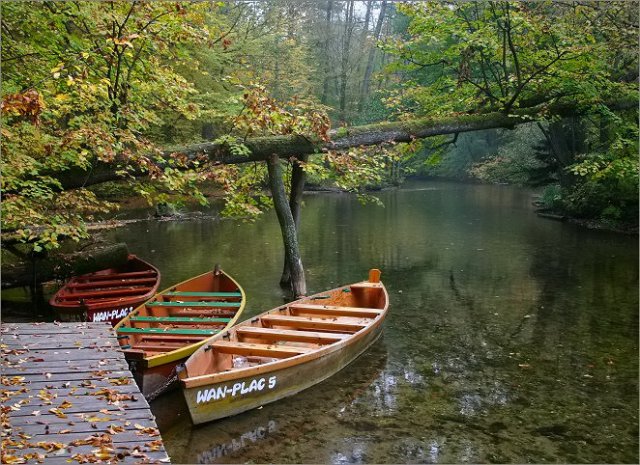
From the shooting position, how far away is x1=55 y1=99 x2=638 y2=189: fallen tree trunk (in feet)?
29.0

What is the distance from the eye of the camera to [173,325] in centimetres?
873

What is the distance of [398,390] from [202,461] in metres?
2.82

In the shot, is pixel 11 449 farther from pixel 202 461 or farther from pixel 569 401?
pixel 569 401

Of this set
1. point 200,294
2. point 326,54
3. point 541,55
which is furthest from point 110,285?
point 326,54

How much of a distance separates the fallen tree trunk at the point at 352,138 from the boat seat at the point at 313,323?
2.91 meters

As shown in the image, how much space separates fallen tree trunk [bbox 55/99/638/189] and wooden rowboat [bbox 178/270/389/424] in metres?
2.72

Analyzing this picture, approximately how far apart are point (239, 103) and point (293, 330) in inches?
246

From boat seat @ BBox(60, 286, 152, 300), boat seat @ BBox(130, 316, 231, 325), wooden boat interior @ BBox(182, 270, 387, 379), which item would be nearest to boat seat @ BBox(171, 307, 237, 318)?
boat seat @ BBox(130, 316, 231, 325)

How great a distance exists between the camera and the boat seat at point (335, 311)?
912 centimetres

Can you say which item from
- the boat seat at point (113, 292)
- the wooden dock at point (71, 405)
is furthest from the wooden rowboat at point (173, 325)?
the boat seat at point (113, 292)

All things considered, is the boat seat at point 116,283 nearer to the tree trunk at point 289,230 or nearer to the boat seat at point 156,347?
the tree trunk at point 289,230

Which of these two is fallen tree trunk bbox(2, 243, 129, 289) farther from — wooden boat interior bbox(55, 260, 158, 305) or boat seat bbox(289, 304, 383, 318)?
boat seat bbox(289, 304, 383, 318)

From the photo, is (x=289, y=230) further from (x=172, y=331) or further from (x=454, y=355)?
(x=454, y=355)

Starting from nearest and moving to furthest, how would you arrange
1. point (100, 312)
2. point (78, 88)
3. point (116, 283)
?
point (78, 88) → point (100, 312) → point (116, 283)
